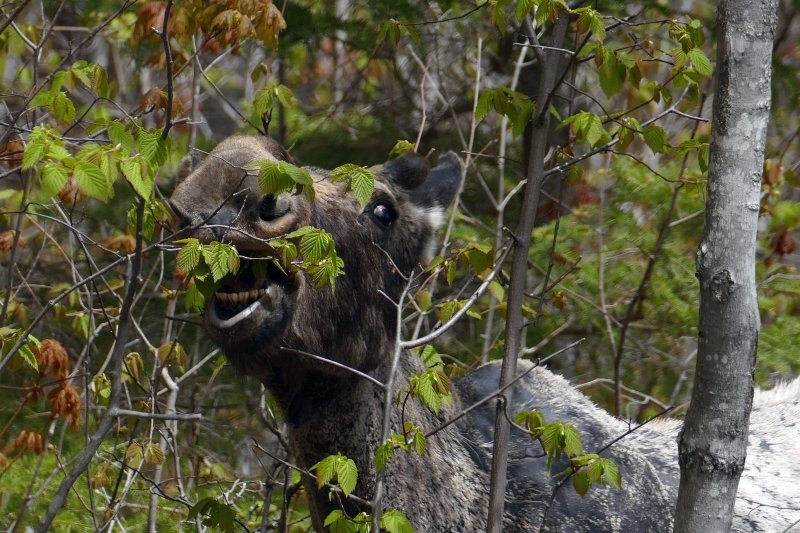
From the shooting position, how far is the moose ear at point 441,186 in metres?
4.96

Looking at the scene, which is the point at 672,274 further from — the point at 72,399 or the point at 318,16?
the point at 72,399

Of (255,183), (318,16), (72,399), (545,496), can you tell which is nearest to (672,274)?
(318,16)

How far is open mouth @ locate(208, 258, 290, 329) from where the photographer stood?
3956 millimetres

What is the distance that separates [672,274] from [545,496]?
12.6ft

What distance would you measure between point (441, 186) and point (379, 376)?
97 centimetres

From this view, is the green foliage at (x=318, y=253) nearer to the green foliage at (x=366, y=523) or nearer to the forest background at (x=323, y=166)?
the green foliage at (x=366, y=523)

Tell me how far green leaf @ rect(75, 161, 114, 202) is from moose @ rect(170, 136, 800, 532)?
408 mm

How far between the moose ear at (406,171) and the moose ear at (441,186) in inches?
1.6

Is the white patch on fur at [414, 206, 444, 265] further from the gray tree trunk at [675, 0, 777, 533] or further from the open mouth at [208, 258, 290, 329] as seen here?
the gray tree trunk at [675, 0, 777, 533]

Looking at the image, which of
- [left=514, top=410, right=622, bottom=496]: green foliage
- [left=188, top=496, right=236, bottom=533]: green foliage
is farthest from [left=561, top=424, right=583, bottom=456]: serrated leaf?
[left=188, top=496, right=236, bottom=533]: green foliage

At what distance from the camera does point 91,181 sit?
3287 mm

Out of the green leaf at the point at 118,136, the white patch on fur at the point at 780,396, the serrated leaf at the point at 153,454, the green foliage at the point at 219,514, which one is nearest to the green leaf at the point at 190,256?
the green leaf at the point at 118,136

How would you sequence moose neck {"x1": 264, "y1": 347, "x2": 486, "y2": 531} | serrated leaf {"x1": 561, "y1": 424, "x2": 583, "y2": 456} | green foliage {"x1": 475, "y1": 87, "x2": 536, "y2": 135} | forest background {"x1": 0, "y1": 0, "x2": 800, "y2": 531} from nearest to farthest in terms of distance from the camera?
serrated leaf {"x1": 561, "y1": 424, "x2": 583, "y2": 456} → green foliage {"x1": 475, "y1": 87, "x2": 536, "y2": 135} → moose neck {"x1": 264, "y1": 347, "x2": 486, "y2": 531} → forest background {"x1": 0, "y1": 0, "x2": 800, "y2": 531}

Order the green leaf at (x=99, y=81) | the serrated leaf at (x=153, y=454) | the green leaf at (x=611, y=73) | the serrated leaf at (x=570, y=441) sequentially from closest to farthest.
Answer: the serrated leaf at (x=570, y=441) → the green leaf at (x=611, y=73) → the green leaf at (x=99, y=81) → the serrated leaf at (x=153, y=454)
